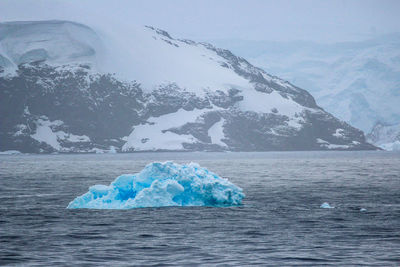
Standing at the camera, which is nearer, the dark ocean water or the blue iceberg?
the dark ocean water

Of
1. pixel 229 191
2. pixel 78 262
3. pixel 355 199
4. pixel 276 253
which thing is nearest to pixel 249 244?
pixel 276 253

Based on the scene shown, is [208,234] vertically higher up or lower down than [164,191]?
lower down

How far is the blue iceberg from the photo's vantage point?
199 ft

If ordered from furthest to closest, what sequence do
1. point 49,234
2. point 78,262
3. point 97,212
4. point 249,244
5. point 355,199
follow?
point 355,199 < point 97,212 < point 49,234 < point 249,244 < point 78,262

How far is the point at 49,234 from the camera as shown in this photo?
45.2m

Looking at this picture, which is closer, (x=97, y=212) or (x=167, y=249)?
(x=167, y=249)

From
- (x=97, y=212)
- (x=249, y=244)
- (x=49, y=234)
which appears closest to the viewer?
(x=249, y=244)

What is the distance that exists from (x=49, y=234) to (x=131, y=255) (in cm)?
959

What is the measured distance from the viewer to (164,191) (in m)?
61.3

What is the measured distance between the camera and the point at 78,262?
35.7 meters

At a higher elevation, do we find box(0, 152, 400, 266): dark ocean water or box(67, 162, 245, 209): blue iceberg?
box(67, 162, 245, 209): blue iceberg

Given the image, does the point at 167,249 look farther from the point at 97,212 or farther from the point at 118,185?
the point at 118,185

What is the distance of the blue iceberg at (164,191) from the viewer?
6078 cm

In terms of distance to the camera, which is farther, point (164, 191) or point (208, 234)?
point (164, 191)
